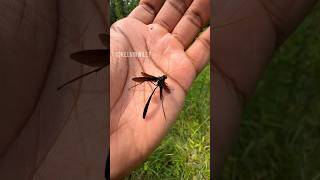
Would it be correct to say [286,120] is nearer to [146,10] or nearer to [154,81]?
[154,81]

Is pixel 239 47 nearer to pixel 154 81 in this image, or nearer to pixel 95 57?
pixel 154 81

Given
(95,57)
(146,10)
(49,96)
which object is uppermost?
(146,10)

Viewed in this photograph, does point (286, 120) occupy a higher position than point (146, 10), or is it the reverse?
point (146, 10)

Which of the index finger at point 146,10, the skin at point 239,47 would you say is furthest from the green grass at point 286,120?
the index finger at point 146,10

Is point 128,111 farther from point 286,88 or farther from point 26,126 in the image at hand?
point 286,88

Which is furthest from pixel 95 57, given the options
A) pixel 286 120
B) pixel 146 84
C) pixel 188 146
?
pixel 286 120

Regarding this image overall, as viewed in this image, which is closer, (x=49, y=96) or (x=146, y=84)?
(x=146, y=84)

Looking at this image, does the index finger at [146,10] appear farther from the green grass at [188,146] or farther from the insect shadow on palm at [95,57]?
the green grass at [188,146]

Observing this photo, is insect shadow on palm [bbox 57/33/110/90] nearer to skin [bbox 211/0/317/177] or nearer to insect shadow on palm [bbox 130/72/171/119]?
insect shadow on palm [bbox 130/72/171/119]
